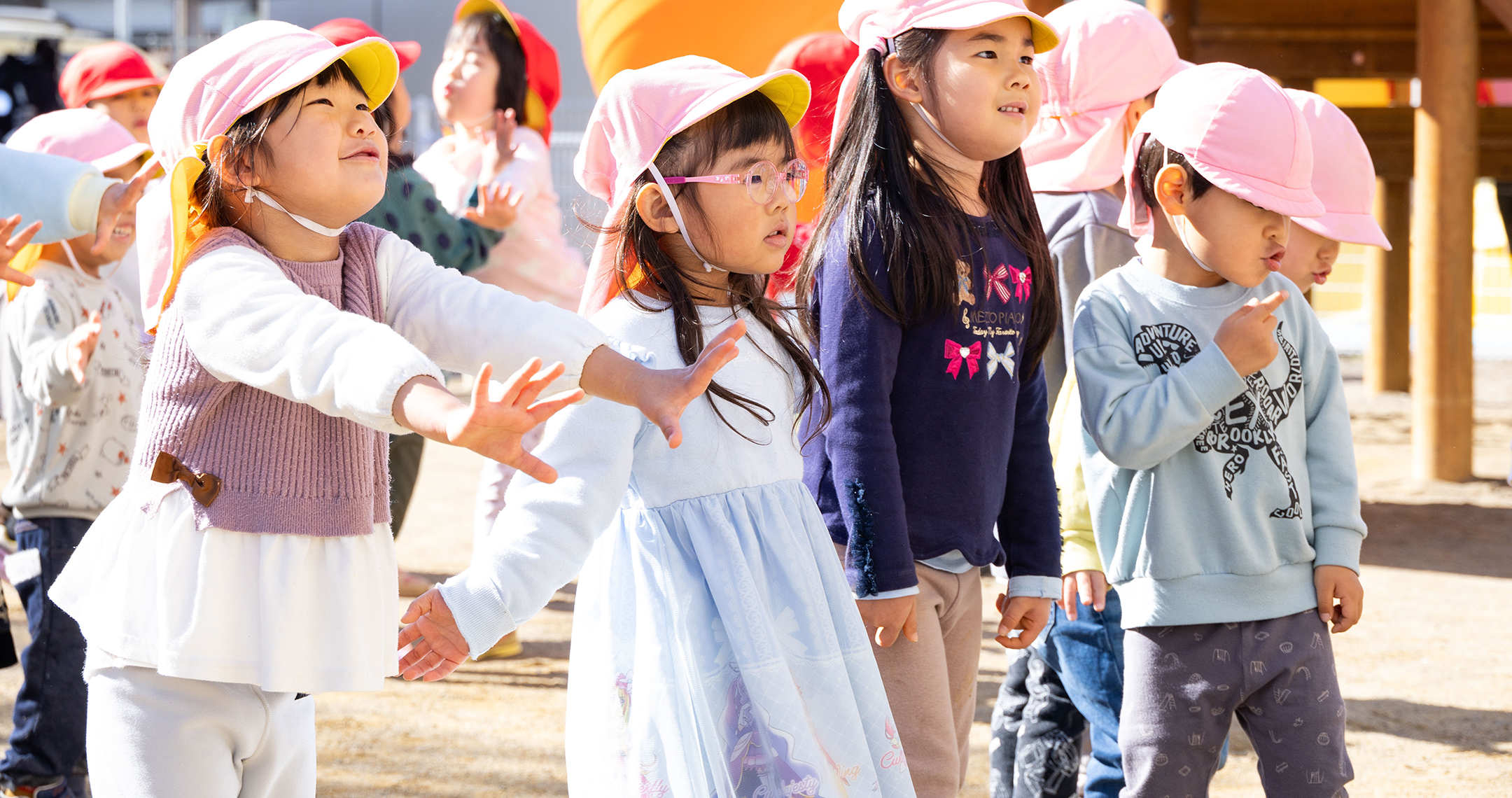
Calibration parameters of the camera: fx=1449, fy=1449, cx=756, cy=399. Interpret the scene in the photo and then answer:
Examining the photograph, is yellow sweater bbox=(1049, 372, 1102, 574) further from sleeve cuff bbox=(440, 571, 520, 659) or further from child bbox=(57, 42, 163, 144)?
child bbox=(57, 42, 163, 144)

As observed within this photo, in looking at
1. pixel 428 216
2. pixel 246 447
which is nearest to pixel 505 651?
pixel 428 216

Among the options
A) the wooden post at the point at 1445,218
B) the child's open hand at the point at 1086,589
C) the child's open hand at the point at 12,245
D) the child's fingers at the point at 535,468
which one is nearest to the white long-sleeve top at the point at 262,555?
the child's fingers at the point at 535,468

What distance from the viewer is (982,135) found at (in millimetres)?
2309

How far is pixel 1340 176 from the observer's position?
2.55 m

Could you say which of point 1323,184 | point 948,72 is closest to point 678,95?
point 948,72

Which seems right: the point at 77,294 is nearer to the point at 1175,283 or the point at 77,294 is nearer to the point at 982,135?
the point at 982,135

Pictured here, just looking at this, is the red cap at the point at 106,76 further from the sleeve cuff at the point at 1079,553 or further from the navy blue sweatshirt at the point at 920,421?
the sleeve cuff at the point at 1079,553

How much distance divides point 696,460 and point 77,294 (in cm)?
207

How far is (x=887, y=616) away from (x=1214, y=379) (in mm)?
625

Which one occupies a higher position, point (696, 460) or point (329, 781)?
point (696, 460)

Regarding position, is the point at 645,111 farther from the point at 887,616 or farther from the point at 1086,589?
the point at 1086,589

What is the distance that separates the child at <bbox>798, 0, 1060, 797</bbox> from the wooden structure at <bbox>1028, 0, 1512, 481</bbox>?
281cm

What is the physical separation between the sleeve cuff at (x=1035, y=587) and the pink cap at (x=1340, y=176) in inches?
29.4

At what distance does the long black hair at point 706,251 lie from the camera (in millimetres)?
2068
